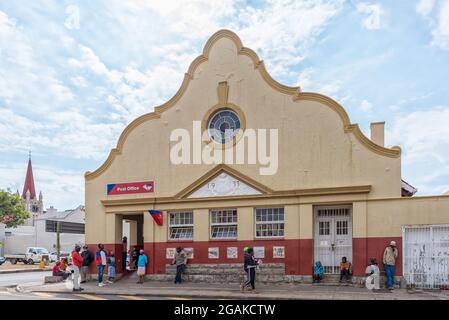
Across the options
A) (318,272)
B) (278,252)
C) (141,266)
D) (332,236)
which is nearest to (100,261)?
(141,266)

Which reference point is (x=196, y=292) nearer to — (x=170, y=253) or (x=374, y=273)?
(x=170, y=253)

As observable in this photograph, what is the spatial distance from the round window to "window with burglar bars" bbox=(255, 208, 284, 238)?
3.36m

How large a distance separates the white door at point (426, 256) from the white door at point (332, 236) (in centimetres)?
215

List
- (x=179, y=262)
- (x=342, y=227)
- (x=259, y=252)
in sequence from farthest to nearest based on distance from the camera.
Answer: (x=179, y=262) < (x=259, y=252) < (x=342, y=227)

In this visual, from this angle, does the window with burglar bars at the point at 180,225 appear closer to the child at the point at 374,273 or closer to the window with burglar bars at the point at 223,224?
the window with burglar bars at the point at 223,224

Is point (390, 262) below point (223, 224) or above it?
below

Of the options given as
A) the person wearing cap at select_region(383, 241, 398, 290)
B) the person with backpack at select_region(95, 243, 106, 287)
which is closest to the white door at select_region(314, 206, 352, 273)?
the person wearing cap at select_region(383, 241, 398, 290)

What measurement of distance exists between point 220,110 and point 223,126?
693mm

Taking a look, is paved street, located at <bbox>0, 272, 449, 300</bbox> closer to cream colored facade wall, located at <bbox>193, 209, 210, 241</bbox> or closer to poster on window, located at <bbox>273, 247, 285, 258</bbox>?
poster on window, located at <bbox>273, 247, 285, 258</bbox>

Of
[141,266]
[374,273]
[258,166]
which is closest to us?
[374,273]

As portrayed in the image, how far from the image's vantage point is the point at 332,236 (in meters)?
19.5
